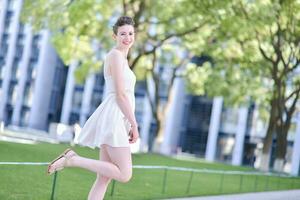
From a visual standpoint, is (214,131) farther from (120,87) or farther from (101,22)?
(120,87)

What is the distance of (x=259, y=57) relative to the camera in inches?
1064

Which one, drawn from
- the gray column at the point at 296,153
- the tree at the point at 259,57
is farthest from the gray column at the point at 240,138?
the tree at the point at 259,57

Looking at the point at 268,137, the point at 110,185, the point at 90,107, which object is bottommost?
the point at 110,185

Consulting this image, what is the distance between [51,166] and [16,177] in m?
6.04

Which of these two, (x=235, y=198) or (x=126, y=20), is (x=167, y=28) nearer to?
(x=235, y=198)

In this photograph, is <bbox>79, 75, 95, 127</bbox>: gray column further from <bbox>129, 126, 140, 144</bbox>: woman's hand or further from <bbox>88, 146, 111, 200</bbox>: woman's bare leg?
<bbox>129, 126, 140, 144</bbox>: woman's hand

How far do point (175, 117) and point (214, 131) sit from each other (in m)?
4.68

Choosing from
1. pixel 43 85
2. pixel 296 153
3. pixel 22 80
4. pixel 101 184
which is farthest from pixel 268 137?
pixel 22 80

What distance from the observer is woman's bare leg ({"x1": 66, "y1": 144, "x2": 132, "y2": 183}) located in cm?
474

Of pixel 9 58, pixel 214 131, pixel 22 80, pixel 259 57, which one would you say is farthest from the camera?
pixel 9 58

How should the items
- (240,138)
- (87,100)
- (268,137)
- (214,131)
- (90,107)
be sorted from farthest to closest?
→ (87,100)
(90,107)
(214,131)
(240,138)
(268,137)

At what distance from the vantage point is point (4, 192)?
27.7 ft

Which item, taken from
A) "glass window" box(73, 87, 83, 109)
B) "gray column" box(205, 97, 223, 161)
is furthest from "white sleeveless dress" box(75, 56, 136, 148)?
"glass window" box(73, 87, 83, 109)

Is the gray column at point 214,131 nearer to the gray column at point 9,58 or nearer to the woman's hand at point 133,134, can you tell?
the gray column at point 9,58
